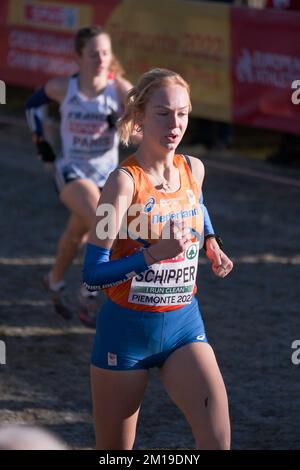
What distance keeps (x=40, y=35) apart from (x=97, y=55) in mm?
7123

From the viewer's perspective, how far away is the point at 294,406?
6363 millimetres

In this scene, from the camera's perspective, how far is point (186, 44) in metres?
12.8

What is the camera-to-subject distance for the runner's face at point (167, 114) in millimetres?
4574

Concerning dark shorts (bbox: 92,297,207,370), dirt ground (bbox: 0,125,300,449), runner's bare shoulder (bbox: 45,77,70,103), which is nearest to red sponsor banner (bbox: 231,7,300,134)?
dirt ground (bbox: 0,125,300,449)

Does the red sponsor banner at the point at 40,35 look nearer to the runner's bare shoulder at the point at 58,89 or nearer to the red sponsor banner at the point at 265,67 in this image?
the red sponsor banner at the point at 265,67

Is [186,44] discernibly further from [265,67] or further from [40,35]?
[40,35]

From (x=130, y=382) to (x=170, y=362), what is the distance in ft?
0.66

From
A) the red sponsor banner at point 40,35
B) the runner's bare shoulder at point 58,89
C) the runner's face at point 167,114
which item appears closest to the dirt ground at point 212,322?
the runner's bare shoulder at point 58,89

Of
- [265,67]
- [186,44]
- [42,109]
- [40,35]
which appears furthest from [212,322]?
[40,35]

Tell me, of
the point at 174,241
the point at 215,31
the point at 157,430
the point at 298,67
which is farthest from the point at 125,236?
the point at 215,31

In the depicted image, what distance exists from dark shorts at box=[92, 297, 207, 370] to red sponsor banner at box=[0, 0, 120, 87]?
9.60m

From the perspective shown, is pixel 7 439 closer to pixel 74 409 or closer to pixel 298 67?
pixel 74 409

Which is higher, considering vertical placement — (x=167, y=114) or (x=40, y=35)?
(x=167, y=114)

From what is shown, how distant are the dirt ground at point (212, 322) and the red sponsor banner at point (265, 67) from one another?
2.16 feet
